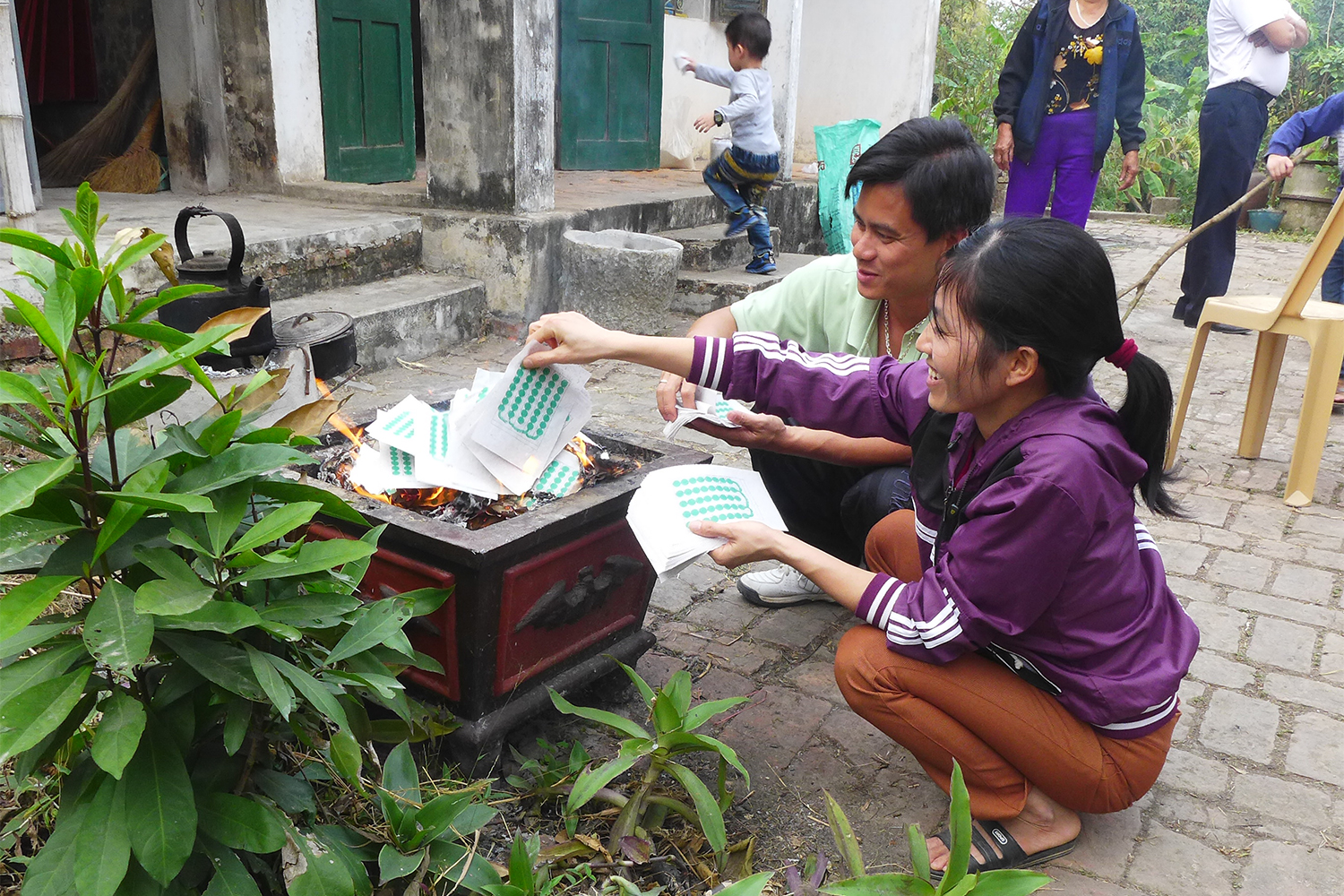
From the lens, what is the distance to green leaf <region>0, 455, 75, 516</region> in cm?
132

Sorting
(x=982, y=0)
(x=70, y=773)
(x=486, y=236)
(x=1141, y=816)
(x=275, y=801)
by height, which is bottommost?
(x=1141, y=816)

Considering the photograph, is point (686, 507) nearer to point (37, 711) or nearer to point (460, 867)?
point (460, 867)

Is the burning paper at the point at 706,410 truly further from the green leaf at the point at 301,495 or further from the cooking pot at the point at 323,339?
the cooking pot at the point at 323,339

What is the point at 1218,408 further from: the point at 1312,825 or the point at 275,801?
the point at 275,801

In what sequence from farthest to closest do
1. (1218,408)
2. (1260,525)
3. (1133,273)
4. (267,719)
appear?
1. (1133,273)
2. (1218,408)
3. (1260,525)
4. (267,719)

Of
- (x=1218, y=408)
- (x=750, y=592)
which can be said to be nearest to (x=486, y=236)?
(x=750, y=592)

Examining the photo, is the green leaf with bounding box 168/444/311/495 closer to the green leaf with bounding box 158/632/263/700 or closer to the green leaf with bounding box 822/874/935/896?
the green leaf with bounding box 158/632/263/700

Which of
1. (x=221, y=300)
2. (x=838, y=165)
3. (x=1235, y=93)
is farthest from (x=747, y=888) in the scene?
(x=838, y=165)

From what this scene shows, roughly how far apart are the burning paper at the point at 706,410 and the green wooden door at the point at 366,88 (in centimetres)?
455

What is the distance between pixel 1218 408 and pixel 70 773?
5.40 metres

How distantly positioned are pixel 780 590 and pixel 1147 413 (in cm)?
147

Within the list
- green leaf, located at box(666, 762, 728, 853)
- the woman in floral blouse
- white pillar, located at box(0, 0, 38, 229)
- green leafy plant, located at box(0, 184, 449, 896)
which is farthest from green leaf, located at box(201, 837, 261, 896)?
the woman in floral blouse

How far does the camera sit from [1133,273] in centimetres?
900

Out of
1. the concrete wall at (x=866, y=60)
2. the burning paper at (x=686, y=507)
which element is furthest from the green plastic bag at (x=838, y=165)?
the burning paper at (x=686, y=507)
